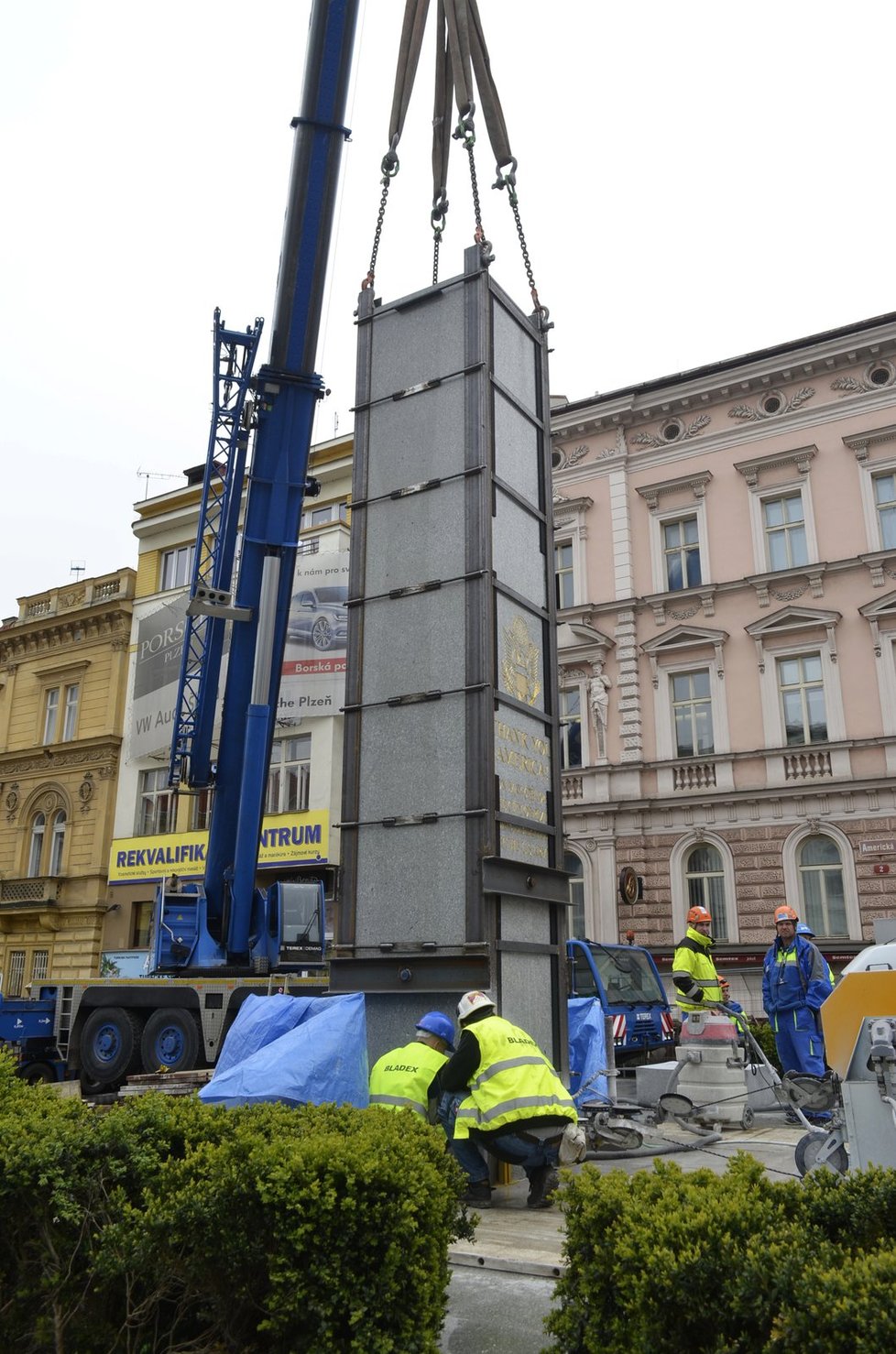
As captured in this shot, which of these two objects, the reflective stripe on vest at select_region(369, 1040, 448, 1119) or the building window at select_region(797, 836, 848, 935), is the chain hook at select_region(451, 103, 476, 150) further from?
the building window at select_region(797, 836, 848, 935)

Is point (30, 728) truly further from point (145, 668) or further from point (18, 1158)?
point (18, 1158)

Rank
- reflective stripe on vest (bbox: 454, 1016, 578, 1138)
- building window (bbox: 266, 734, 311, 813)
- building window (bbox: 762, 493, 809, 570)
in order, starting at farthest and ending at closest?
building window (bbox: 266, 734, 311, 813) < building window (bbox: 762, 493, 809, 570) < reflective stripe on vest (bbox: 454, 1016, 578, 1138)

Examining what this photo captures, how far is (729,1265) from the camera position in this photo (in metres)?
2.98

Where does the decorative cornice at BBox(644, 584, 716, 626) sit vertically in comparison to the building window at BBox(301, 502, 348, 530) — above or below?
below

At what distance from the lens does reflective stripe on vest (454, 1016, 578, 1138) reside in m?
6.51

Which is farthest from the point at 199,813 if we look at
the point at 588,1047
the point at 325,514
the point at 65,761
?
the point at 588,1047

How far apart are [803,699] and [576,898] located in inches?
264

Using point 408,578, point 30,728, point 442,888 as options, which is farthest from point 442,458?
point 30,728

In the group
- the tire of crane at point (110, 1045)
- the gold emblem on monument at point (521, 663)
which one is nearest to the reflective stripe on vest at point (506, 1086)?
the gold emblem on monument at point (521, 663)

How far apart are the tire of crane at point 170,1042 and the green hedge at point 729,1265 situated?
12.3 m

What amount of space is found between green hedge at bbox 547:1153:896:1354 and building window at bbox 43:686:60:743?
32.8m

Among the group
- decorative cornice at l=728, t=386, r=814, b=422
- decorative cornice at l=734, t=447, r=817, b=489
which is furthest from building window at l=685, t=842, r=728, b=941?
decorative cornice at l=728, t=386, r=814, b=422

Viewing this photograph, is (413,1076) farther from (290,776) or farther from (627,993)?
(290,776)

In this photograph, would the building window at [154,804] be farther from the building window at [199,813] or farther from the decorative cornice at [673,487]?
the decorative cornice at [673,487]
